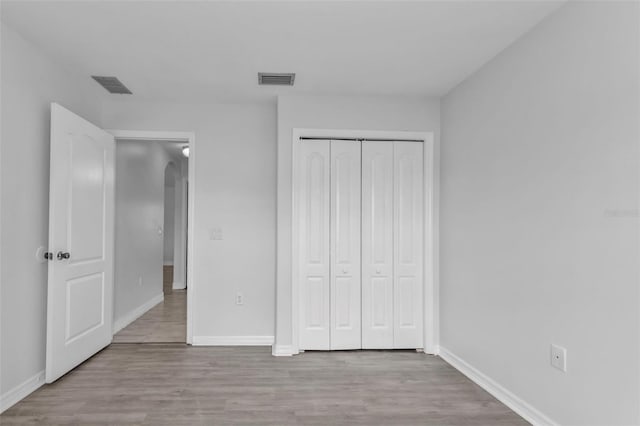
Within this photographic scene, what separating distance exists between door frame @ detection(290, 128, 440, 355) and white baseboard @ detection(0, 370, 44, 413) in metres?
2.02

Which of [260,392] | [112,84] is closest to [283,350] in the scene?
[260,392]

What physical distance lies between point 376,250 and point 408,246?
1.03 feet

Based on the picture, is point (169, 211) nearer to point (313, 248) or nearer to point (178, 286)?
point (178, 286)

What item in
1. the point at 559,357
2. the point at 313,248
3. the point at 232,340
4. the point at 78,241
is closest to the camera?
the point at 559,357

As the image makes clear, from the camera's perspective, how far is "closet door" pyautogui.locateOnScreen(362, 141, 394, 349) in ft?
12.9

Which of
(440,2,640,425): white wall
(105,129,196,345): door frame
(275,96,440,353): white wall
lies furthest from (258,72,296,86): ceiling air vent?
(440,2,640,425): white wall

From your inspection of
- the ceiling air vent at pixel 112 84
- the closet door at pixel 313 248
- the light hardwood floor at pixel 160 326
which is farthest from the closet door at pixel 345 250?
the ceiling air vent at pixel 112 84

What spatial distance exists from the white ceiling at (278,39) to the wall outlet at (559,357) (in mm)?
1940

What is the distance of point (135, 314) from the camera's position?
203 inches

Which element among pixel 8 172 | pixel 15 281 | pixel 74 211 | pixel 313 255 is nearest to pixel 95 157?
pixel 74 211

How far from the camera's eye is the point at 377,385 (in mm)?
3094

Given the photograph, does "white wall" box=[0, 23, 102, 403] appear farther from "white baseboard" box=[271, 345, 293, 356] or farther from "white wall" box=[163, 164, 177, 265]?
"white wall" box=[163, 164, 177, 265]

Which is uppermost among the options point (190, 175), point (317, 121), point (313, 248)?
point (317, 121)

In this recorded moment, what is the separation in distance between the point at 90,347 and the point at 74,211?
1.22 meters
